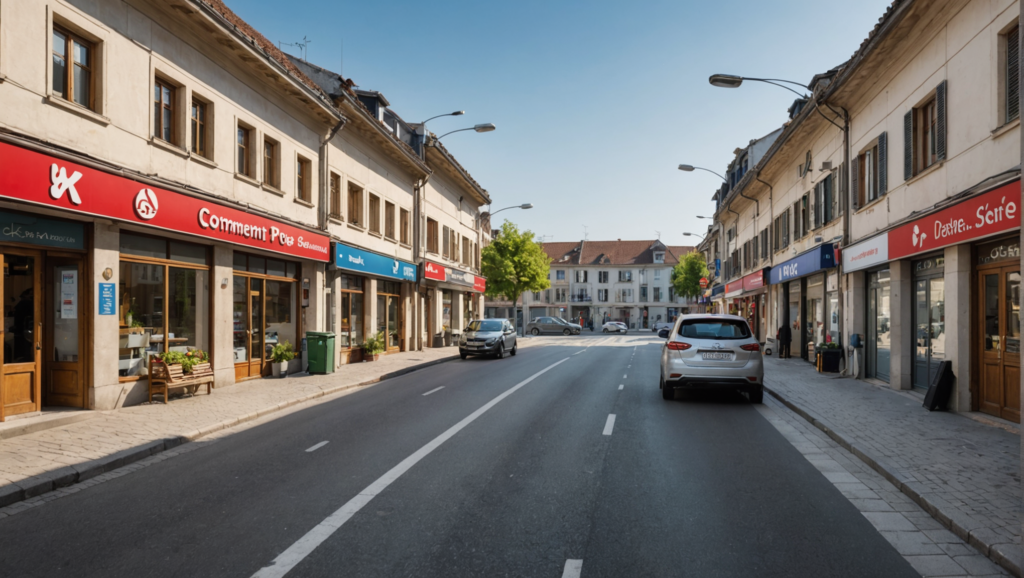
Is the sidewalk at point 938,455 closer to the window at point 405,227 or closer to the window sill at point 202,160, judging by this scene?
the window sill at point 202,160

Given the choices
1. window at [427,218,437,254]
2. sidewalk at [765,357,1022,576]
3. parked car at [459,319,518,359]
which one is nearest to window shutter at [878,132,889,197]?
sidewalk at [765,357,1022,576]

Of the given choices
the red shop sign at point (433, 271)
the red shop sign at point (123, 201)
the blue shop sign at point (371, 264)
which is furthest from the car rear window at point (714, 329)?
the red shop sign at point (433, 271)

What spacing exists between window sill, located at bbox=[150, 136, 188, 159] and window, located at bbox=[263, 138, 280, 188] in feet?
12.1

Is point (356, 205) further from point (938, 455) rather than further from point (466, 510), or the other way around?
point (938, 455)

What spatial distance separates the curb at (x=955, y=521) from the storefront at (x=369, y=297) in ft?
50.9

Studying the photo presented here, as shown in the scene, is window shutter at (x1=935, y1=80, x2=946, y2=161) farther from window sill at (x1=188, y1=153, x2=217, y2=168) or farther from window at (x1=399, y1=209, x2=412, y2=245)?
window at (x1=399, y1=209, x2=412, y2=245)

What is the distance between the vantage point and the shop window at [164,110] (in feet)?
39.9

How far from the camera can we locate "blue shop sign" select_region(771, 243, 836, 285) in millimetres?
17531

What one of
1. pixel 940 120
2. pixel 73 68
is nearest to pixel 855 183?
pixel 940 120

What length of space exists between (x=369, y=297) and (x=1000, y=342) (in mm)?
18281

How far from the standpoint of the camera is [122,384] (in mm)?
11117

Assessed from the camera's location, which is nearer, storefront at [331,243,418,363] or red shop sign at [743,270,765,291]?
storefront at [331,243,418,363]

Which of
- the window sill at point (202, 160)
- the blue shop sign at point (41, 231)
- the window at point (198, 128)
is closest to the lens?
the blue shop sign at point (41, 231)

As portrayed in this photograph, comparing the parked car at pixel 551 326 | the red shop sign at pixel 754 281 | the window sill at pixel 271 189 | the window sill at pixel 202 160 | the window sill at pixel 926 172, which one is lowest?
the parked car at pixel 551 326
